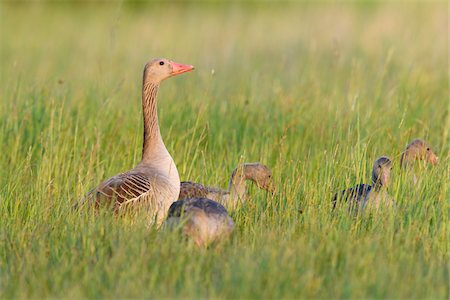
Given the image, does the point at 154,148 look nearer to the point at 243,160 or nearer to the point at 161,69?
the point at 161,69

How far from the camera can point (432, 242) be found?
19.2ft

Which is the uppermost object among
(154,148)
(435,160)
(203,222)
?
(435,160)

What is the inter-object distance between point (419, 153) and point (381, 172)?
1.07 metres

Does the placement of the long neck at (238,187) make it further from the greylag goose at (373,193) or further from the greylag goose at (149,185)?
the greylag goose at (373,193)

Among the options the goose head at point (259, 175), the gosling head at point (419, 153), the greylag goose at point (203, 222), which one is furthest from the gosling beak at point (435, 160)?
the greylag goose at point (203, 222)

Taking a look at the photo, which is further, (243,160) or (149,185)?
(243,160)

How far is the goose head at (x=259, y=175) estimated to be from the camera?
7.07 meters

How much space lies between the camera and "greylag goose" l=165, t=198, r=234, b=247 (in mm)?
5699

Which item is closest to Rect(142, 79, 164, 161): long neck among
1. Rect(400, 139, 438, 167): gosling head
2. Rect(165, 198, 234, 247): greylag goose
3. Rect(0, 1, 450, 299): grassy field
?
Rect(0, 1, 450, 299): grassy field

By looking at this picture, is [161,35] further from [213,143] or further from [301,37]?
[213,143]

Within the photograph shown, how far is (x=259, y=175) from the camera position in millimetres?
7199

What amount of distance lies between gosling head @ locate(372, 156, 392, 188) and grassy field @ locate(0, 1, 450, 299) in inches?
4.4

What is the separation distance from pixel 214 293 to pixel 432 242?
5.97 feet

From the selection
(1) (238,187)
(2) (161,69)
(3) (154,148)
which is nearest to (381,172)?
(1) (238,187)
